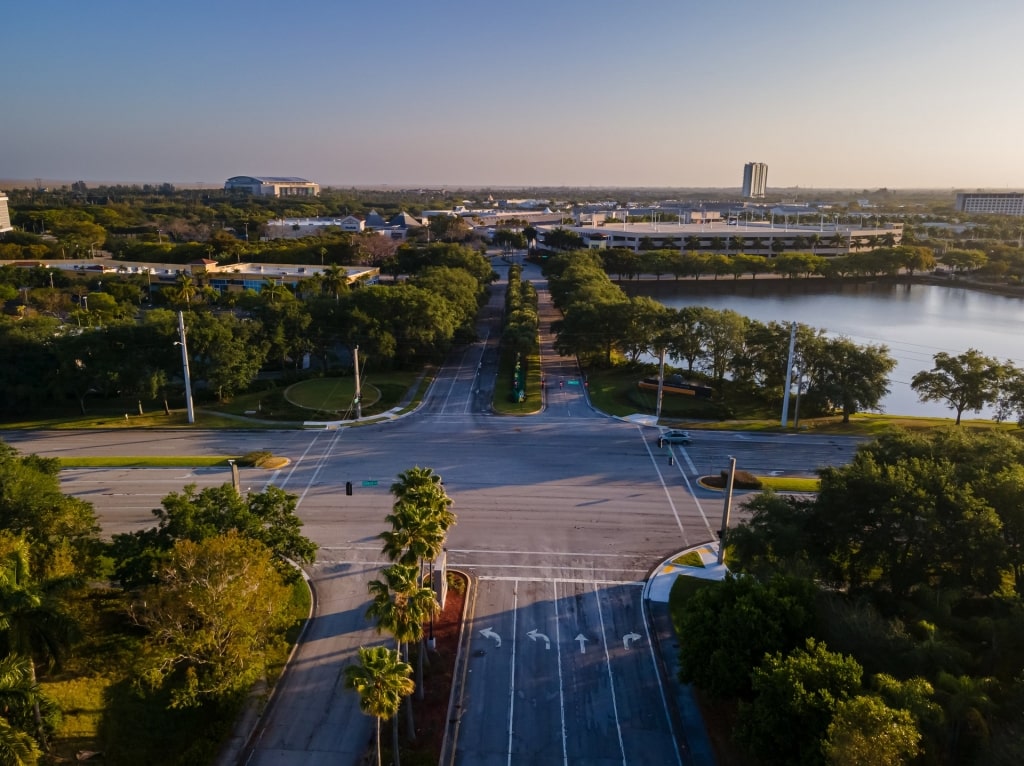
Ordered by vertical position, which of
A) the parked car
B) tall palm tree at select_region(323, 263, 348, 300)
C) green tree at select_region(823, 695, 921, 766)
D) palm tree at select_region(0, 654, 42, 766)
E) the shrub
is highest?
tall palm tree at select_region(323, 263, 348, 300)

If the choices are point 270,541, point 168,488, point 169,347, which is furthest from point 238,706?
point 169,347

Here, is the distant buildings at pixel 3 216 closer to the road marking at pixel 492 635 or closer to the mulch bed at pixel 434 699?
→ the mulch bed at pixel 434 699

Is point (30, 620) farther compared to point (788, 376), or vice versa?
point (788, 376)

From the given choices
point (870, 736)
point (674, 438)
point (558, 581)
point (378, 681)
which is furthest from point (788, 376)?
point (378, 681)

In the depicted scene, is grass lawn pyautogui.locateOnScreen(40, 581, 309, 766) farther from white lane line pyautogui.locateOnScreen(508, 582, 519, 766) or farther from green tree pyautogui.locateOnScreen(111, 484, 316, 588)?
white lane line pyautogui.locateOnScreen(508, 582, 519, 766)

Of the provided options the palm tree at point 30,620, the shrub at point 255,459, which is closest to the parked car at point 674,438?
the shrub at point 255,459

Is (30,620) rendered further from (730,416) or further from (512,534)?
(730,416)

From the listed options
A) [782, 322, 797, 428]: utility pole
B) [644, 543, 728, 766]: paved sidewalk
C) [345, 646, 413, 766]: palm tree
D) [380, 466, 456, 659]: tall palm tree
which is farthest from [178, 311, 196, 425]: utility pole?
[782, 322, 797, 428]: utility pole
